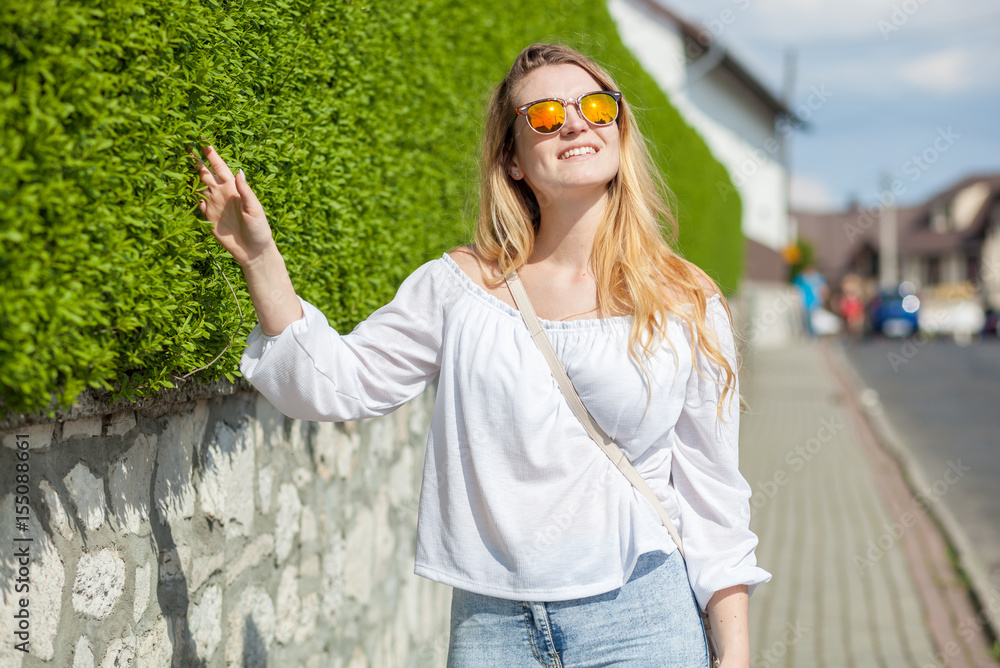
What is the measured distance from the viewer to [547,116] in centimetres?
220

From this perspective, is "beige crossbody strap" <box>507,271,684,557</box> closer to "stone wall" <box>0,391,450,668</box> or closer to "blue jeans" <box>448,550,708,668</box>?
"blue jeans" <box>448,550,708,668</box>

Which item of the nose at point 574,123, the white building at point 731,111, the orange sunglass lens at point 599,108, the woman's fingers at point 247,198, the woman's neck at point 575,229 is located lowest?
the woman's neck at point 575,229

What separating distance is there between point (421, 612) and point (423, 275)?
2.71 metres

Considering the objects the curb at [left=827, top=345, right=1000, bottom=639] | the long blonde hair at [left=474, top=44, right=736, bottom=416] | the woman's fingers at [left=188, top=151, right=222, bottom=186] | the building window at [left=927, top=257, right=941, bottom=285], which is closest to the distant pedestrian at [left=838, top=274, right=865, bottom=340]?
the curb at [left=827, top=345, right=1000, bottom=639]

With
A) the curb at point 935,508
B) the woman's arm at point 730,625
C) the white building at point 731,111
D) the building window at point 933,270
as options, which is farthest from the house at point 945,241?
the woman's arm at point 730,625

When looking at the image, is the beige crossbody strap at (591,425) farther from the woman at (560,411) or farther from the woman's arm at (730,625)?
the woman's arm at (730,625)

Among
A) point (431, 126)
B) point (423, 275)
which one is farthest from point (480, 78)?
point (423, 275)

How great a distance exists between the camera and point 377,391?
2.05 metres

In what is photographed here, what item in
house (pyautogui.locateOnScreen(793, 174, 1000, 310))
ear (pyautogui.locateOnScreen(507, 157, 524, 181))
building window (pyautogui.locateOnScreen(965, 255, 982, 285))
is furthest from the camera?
building window (pyautogui.locateOnScreen(965, 255, 982, 285))

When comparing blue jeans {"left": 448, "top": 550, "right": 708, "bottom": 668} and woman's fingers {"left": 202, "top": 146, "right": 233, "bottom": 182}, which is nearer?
woman's fingers {"left": 202, "top": 146, "right": 233, "bottom": 182}

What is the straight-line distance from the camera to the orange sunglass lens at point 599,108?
2.20 meters

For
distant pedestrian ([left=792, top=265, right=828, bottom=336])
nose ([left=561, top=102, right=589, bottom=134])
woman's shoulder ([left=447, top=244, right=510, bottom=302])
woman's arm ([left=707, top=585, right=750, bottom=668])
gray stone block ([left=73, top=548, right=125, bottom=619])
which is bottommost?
distant pedestrian ([left=792, top=265, right=828, bottom=336])

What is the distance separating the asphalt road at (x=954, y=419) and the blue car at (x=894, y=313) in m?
6.83

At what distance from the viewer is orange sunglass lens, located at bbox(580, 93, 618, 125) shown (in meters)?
2.20
